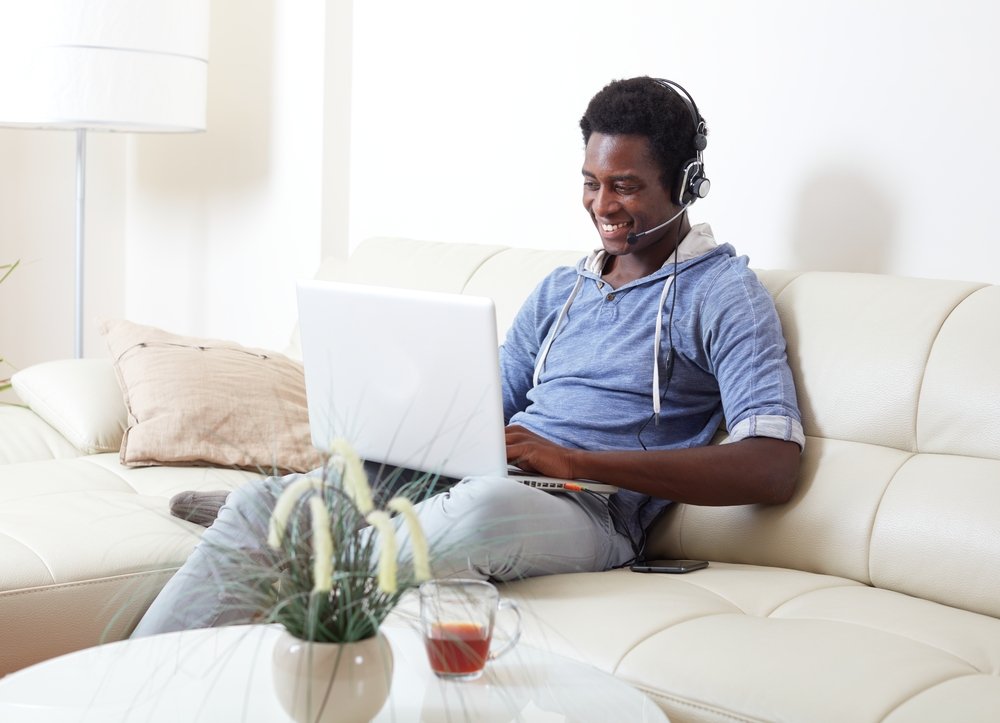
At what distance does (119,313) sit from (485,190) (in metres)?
1.79

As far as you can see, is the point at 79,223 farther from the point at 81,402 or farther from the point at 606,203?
the point at 606,203

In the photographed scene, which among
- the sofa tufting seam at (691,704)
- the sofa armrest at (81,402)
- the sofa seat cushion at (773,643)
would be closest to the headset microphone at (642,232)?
the sofa seat cushion at (773,643)

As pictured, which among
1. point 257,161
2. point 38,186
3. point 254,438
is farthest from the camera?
point 38,186

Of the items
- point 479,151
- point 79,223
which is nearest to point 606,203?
point 479,151

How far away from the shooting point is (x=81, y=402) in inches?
92.0

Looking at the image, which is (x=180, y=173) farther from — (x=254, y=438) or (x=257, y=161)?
(x=254, y=438)

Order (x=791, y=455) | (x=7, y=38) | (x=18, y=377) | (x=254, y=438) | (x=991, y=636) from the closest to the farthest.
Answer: (x=991, y=636) → (x=791, y=455) → (x=254, y=438) → (x=18, y=377) → (x=7, y=38)

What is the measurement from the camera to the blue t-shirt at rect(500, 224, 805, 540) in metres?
1.74

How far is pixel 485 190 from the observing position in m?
2.90

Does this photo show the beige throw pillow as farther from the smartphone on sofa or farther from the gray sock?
the smartphone on sofa

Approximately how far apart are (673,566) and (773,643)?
1.34 feet

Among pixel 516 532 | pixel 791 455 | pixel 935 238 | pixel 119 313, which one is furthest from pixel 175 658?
pixel 119 313

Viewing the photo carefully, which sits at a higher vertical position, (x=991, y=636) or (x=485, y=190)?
(x=485, y=190)

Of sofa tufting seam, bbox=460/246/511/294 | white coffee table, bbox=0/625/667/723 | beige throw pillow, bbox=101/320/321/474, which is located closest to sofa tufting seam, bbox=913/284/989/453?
white coffee table, bbox=0/625/667/723
